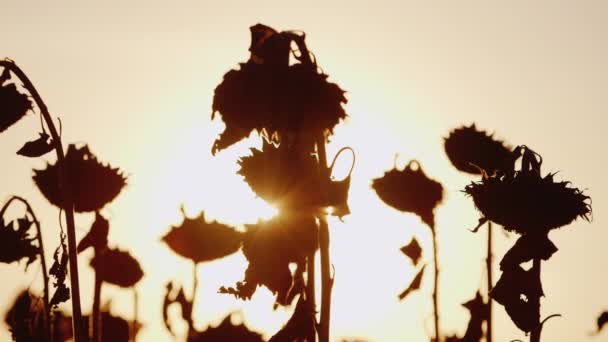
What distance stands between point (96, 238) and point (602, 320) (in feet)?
14.0

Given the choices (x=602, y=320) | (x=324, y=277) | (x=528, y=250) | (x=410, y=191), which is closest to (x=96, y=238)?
(x=324, y=277)

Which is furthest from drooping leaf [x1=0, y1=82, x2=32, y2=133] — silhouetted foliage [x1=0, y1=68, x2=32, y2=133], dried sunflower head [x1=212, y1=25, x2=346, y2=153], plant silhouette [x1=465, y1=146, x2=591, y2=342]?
plant silhouette [x1=465, y1=146, x2=591, y2=342]

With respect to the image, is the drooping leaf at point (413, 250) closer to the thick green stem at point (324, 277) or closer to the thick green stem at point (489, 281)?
the thick green stem at point (489, 281)

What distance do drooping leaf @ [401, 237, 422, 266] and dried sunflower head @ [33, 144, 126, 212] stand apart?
140 inches

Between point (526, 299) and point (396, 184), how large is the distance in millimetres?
6132

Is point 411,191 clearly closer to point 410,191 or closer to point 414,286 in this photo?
point 410,191

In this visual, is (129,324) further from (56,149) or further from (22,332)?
(56,149)

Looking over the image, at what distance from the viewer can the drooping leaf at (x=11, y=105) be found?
615 centimetres

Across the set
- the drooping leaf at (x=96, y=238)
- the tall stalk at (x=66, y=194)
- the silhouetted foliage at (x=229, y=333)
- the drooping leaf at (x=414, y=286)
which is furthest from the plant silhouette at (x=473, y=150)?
the silhouetted foliage at (x=229, y=333)

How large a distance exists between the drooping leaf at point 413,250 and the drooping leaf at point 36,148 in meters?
5.26

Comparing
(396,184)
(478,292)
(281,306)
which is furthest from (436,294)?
(281,306)

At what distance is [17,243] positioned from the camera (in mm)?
7812

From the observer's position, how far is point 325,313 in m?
4.14

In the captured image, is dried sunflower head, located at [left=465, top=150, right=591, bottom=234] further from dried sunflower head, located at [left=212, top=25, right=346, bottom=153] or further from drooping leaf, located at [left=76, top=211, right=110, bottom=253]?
drooping leaf, located at [left=76, top=211, right=110, bottom=253]
